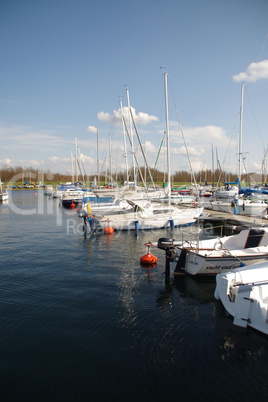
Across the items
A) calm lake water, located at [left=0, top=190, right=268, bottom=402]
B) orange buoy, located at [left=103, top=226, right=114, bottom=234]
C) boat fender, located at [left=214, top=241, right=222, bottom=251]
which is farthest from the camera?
orange buoy, located at [left=103, top=226, right=114, bottom=234]

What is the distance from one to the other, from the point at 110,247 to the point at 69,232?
7411 millimetres

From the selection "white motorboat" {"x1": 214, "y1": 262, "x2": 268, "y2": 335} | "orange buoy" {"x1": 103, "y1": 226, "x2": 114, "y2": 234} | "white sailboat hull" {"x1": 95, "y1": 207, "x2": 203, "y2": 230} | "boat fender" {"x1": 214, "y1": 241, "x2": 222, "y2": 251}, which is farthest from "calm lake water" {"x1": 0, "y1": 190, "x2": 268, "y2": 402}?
"white sailboat hull" {"x1": 95, "y1": 207, "x2": 203, "y2": 230}

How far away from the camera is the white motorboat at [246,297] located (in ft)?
27.3

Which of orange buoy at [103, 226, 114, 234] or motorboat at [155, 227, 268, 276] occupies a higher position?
motorboat at [155, 227, 268, 276]

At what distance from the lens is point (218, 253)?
13570 millimetres

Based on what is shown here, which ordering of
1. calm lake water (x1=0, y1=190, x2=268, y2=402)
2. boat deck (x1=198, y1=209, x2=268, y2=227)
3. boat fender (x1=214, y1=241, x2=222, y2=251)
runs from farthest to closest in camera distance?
boat deck (x1=198, y1=209, x2=268, y2=227)
boat fender (x1=214, y1=241, x2=222, y2=251)
calm lake water (x1=0, y1=190, x2=268, y2=402)

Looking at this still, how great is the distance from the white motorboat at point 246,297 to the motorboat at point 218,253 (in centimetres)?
217

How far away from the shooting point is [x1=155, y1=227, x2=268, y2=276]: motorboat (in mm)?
12992

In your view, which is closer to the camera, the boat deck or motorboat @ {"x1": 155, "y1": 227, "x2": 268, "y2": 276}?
motorboat @ {"x1": 155, "y1": 227, "x2": 268, "y2": 276}

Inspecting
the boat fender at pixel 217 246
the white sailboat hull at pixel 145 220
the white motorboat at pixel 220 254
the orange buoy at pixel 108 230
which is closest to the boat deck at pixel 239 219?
the white sailboat hull at pixel 145 220

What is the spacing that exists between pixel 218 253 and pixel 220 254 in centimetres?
14

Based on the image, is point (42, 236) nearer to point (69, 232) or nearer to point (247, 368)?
point (69, 232)

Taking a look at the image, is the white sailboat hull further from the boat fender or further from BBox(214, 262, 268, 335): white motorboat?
BBox(214, 262, 268, 335): white motorboat

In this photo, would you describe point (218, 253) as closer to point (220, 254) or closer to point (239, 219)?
point (220, 254)
